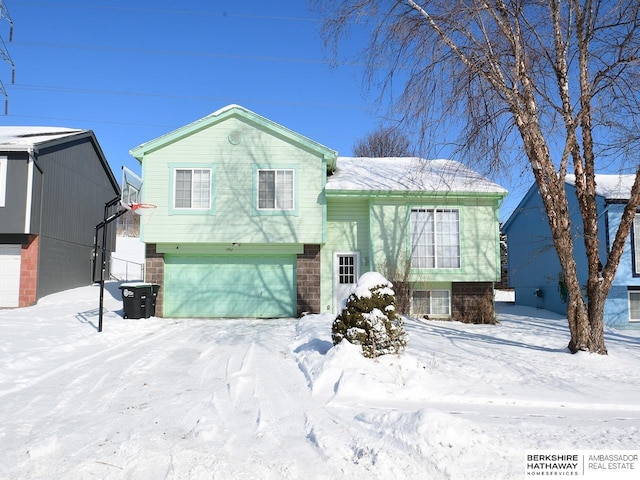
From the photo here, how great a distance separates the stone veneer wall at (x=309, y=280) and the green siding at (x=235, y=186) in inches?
27.2

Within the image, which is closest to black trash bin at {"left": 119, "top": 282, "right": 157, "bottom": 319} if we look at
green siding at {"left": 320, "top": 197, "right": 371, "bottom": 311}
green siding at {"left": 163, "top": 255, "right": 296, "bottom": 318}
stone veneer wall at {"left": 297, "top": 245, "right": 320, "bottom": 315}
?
green siding at {"left": 163, "top": 255, "right": 296, "bottom": 318}

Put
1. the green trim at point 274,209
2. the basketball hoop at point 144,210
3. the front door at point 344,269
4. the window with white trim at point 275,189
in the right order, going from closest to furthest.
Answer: the basketball hoop at point 144,210 < the green trim at point 274,209 < the window with white trim at point 275,189 < the front door at point 344,269

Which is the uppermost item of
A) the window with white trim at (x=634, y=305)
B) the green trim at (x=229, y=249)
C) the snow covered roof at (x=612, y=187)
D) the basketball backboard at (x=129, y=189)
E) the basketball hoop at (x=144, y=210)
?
the snow covered roof at (x=612, y=187)

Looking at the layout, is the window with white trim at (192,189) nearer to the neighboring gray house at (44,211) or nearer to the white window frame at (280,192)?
the white window frame at (280,192)

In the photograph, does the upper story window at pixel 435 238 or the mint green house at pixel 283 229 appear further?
the upper story window at pixel 435 238

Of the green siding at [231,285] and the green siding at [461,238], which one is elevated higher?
the green siding at [461,238]

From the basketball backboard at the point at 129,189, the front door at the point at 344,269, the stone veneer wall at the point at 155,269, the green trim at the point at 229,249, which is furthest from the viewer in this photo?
the front door at the point at 344,269

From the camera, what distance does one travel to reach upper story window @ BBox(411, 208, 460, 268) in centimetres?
1473

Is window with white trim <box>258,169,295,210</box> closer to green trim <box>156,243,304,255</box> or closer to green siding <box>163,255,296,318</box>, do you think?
green trim <box>156,243,304,255</box>

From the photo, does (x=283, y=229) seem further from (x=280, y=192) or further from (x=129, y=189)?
(x=129, y=189)

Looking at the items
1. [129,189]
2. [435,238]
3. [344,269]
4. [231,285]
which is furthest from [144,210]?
[435,238]

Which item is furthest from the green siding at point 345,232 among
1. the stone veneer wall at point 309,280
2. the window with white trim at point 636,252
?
the window with white trim at point 636,252

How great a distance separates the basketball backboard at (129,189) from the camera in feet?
38.0

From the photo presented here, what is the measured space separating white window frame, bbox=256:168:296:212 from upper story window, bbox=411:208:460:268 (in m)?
4.00
